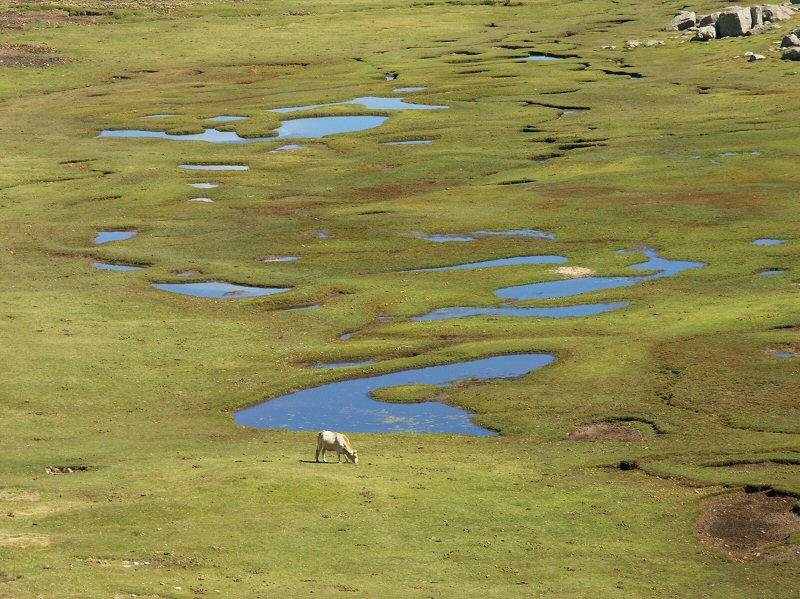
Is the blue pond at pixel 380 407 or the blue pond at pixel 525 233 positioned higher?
the blue pond at pixel 525 233

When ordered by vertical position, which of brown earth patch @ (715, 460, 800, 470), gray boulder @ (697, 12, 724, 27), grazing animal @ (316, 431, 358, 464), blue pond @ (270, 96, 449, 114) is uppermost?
gray boulder @ (697, 12, 724, 27)

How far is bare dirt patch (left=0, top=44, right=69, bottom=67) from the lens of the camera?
135250 millimetres

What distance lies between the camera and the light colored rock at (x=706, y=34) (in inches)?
5349

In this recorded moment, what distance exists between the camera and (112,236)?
230 feet

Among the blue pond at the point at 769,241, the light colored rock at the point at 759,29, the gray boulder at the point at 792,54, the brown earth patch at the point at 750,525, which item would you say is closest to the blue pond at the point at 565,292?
the blue pond at the point at 769,241

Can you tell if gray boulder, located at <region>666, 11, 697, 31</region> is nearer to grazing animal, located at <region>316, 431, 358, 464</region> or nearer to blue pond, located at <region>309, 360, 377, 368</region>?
blue pond, located at <region>309, 360, 377, 368</region>

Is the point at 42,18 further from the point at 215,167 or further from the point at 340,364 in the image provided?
the point at 340,364

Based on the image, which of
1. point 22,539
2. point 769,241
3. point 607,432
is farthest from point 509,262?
point 22,539

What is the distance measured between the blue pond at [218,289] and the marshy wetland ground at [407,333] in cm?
27

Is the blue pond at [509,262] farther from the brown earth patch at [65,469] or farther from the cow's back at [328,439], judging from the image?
the brown earth patch at [65,469]

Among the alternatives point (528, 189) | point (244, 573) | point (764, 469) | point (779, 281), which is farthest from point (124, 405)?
point (528, 189)

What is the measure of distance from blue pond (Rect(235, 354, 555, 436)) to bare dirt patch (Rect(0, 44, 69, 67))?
102 m

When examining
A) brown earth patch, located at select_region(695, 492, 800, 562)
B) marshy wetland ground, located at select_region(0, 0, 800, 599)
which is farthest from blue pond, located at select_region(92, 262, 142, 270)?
brown earth patch, located at select_region(695, 492, 800, 562)

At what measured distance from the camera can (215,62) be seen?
142000 mm
